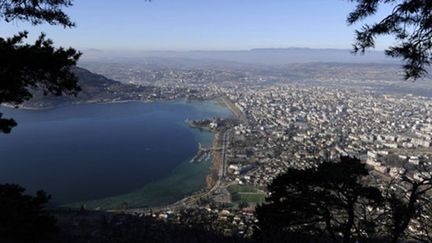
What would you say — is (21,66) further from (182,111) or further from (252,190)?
(182,111)

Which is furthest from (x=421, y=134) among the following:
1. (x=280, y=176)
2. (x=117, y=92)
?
(x=117, y=92)

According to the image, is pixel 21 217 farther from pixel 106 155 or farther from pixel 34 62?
pixel 106 155

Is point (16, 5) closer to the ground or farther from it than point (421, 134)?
farther from it

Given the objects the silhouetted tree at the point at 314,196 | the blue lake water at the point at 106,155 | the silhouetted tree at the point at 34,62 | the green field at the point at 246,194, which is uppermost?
the silhouetted tree at the point at 34,62

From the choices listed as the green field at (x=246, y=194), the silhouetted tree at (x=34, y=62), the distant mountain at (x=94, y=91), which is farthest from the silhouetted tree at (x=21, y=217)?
the distant mountain at (x=94, y=91)

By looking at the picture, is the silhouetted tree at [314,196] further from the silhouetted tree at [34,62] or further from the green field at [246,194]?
the green field at [246,194]

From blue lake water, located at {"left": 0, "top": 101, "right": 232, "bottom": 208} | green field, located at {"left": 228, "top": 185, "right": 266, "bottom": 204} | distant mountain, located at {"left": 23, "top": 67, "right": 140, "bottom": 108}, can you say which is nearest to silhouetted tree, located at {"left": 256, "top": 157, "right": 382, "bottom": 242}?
green field, located at {"left": 228, "top": 185, "right": 266, "bottom": 204}

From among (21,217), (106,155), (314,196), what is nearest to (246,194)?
(314,196)
